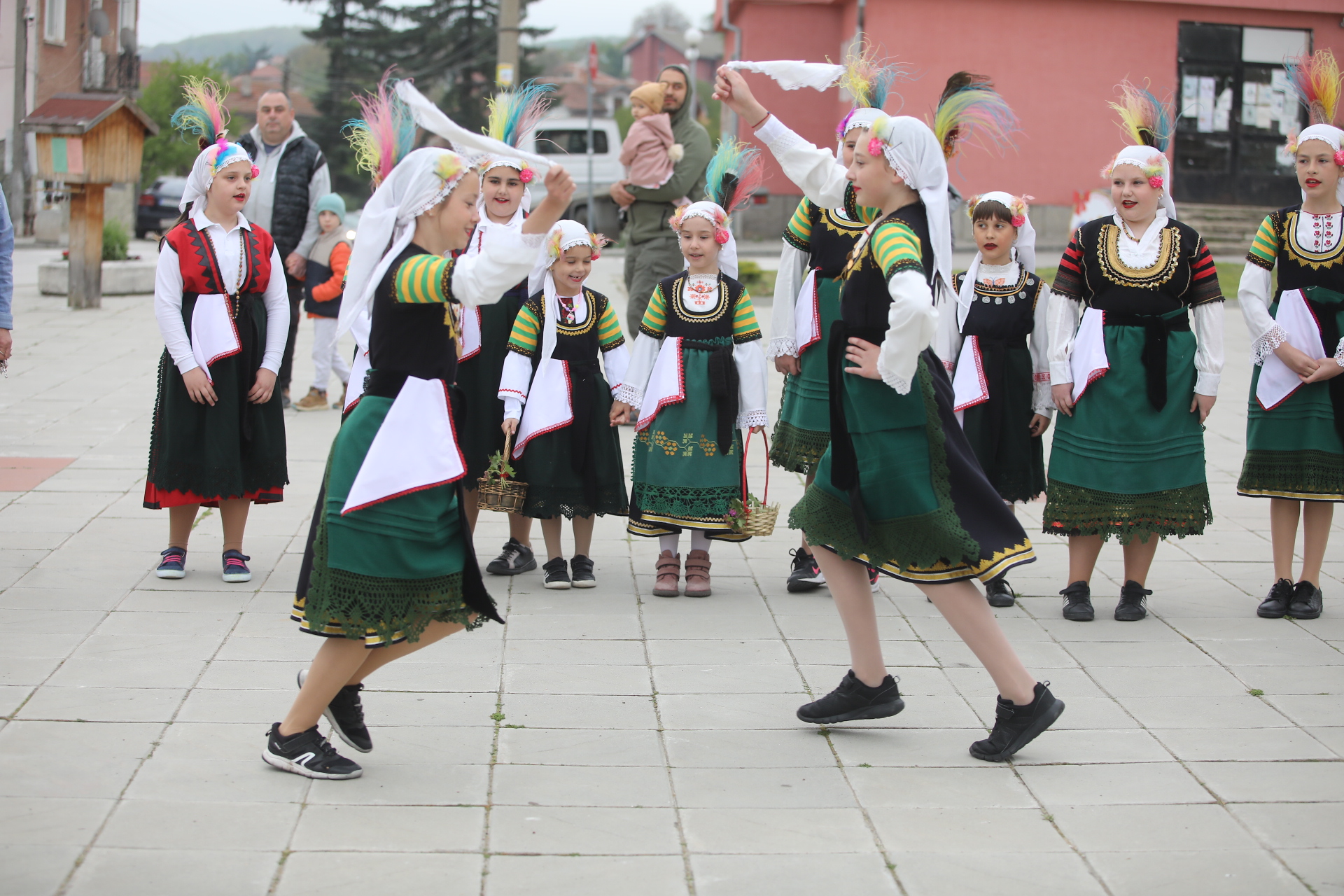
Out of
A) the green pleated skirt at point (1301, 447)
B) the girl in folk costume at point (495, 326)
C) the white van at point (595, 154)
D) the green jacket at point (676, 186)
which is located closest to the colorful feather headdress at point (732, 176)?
the girl in folk costume at point (495, 326)

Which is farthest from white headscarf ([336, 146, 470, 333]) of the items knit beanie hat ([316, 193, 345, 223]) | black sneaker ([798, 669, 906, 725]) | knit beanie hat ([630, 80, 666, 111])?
knit beanie hat ([316, 193, 345, 223])

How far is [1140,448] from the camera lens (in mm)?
5469

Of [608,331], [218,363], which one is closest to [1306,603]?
[608,331]

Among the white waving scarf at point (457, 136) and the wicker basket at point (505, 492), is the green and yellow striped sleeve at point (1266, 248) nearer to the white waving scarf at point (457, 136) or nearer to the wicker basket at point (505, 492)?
the wicker basket at point (505, 492)

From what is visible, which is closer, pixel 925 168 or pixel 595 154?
pixel 925 168

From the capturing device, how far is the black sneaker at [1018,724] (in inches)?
158

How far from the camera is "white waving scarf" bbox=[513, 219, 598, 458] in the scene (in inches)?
229

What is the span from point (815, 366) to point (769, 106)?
2011cm

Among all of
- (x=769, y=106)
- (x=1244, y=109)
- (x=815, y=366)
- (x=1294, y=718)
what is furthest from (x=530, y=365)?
(x=1244, y=109)

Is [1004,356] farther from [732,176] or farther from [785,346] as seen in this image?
[732,176]

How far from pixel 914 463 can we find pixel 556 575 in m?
2.43

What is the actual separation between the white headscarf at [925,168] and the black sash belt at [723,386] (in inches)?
75.1

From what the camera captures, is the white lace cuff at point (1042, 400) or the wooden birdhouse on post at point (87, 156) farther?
the wooden birdhouse on post at point (87, 156)

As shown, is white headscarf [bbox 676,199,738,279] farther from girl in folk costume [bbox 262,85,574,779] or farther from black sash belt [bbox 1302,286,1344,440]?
black sash belt [bbox 1302,286,1344,440]
